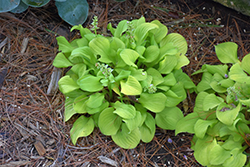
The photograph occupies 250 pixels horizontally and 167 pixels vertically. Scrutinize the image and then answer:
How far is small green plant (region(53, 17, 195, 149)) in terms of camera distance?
2066 millimetres

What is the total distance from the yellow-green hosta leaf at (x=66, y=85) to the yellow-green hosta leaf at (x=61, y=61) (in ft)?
0.70

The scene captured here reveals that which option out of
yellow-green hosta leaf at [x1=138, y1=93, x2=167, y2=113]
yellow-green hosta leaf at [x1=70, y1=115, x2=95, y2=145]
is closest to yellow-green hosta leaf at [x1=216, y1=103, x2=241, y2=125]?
yellow-green hosta leaf at [x1=138, y1=93, x2=167, y2=113]

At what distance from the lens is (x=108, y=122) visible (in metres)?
2.16

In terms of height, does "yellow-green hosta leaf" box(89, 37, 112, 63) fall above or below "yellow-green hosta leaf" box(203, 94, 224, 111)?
above

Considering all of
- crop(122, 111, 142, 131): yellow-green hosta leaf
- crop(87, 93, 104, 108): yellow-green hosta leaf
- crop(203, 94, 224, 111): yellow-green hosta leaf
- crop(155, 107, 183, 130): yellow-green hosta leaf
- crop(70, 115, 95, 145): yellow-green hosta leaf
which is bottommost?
crop(70, 115, 95, 145): yellow-green hosta leaf

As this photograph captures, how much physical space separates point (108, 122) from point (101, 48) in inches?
29.3

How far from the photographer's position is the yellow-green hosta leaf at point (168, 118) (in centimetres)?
226

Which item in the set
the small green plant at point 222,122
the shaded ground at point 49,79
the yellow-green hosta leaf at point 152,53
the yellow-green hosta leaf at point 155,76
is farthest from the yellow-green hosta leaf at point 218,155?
the yellow-green hosta leaf at point 152,53

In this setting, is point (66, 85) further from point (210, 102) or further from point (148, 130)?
point (210, 102)

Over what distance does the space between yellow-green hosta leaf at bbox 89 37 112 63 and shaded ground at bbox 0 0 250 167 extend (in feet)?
2.46

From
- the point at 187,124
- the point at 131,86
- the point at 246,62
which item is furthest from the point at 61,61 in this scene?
the point at 246,62

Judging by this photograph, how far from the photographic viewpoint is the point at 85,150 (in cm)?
227

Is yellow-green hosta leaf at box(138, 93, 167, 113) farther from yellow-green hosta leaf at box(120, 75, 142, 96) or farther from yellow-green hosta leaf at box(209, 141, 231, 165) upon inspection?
yellow-green hosta leaf at box(209, 141, 231, 165)

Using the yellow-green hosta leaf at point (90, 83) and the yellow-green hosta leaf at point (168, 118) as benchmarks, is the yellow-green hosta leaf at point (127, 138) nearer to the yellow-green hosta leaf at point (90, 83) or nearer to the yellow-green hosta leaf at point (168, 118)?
the yellow-green hosta leaf at point (168, 118)
